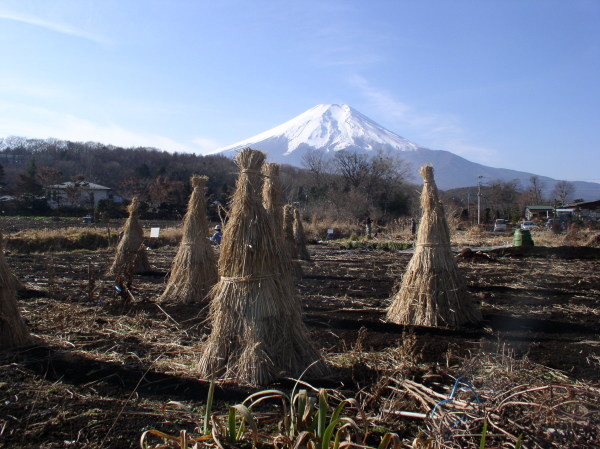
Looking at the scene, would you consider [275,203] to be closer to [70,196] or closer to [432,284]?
[432,284]

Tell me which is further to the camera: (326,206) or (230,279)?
(326,206)

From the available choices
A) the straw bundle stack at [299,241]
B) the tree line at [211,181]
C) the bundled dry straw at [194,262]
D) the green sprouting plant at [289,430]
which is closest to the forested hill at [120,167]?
the tree line at [211,181]

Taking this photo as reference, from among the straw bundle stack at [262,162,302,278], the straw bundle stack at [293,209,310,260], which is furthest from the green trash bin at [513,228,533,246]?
the straw bundle stack at [262,162,302,278]

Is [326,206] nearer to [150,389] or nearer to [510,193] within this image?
[510,193]

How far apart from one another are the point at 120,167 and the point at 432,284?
7676 cm

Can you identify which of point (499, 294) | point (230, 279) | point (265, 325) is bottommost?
point (499, 294)

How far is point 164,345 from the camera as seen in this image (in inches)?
223

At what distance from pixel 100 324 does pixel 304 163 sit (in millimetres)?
65878

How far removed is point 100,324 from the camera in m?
6.81

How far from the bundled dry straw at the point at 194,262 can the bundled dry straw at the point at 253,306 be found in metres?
4.15

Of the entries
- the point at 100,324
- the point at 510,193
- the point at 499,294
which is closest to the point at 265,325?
the point at 100,324

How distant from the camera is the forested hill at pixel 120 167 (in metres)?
55.6

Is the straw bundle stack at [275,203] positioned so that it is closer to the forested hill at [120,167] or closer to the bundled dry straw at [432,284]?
the bundled dry straw at [432,284]

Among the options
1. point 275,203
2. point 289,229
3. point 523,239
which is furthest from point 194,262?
point 523,239
